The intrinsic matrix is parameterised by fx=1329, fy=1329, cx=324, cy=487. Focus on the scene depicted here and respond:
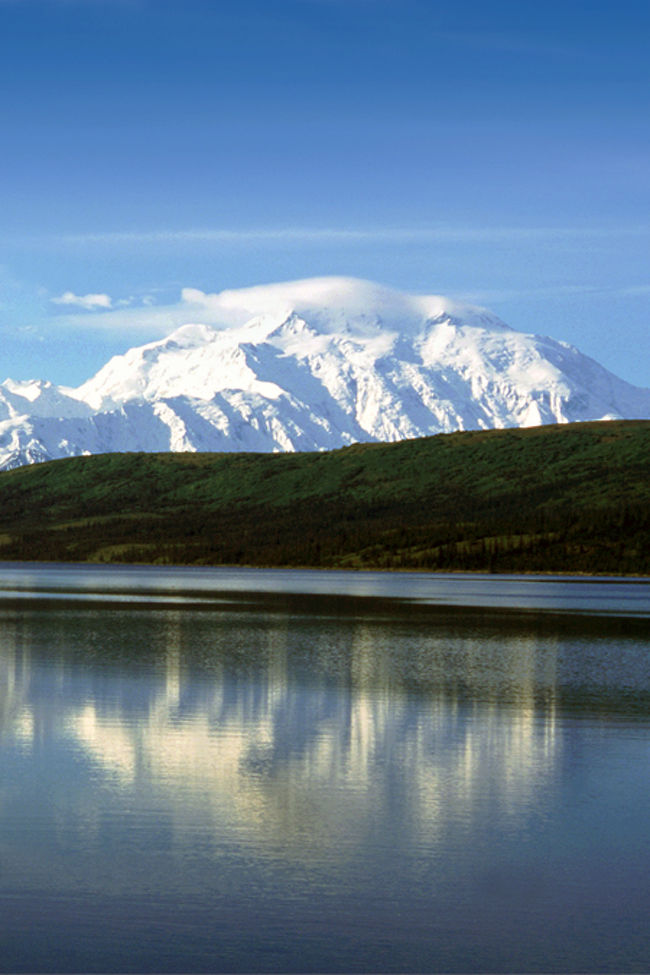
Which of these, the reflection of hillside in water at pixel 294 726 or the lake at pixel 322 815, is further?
the reflection of hillside in water at pixel 294 726

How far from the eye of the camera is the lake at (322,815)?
15.3 meters

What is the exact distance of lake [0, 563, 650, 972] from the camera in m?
15.3

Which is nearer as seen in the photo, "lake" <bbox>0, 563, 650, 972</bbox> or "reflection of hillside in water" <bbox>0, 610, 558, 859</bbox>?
"lake" <bbox>0, 563, 650, 972</bbox>

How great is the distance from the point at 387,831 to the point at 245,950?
250 inches

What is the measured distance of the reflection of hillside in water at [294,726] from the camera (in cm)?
2272

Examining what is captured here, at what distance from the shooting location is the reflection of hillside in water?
22.7 meters

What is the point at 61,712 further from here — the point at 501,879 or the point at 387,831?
the point at 501,879

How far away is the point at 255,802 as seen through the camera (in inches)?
908

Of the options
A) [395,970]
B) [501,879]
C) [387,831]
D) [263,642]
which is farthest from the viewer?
[263,642]

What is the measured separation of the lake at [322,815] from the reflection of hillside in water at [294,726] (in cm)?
10

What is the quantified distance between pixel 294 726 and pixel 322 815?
34.4ft

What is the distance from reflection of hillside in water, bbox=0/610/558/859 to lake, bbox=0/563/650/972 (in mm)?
101

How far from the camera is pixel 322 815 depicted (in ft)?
72.3

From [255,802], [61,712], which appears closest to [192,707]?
[61,712]
